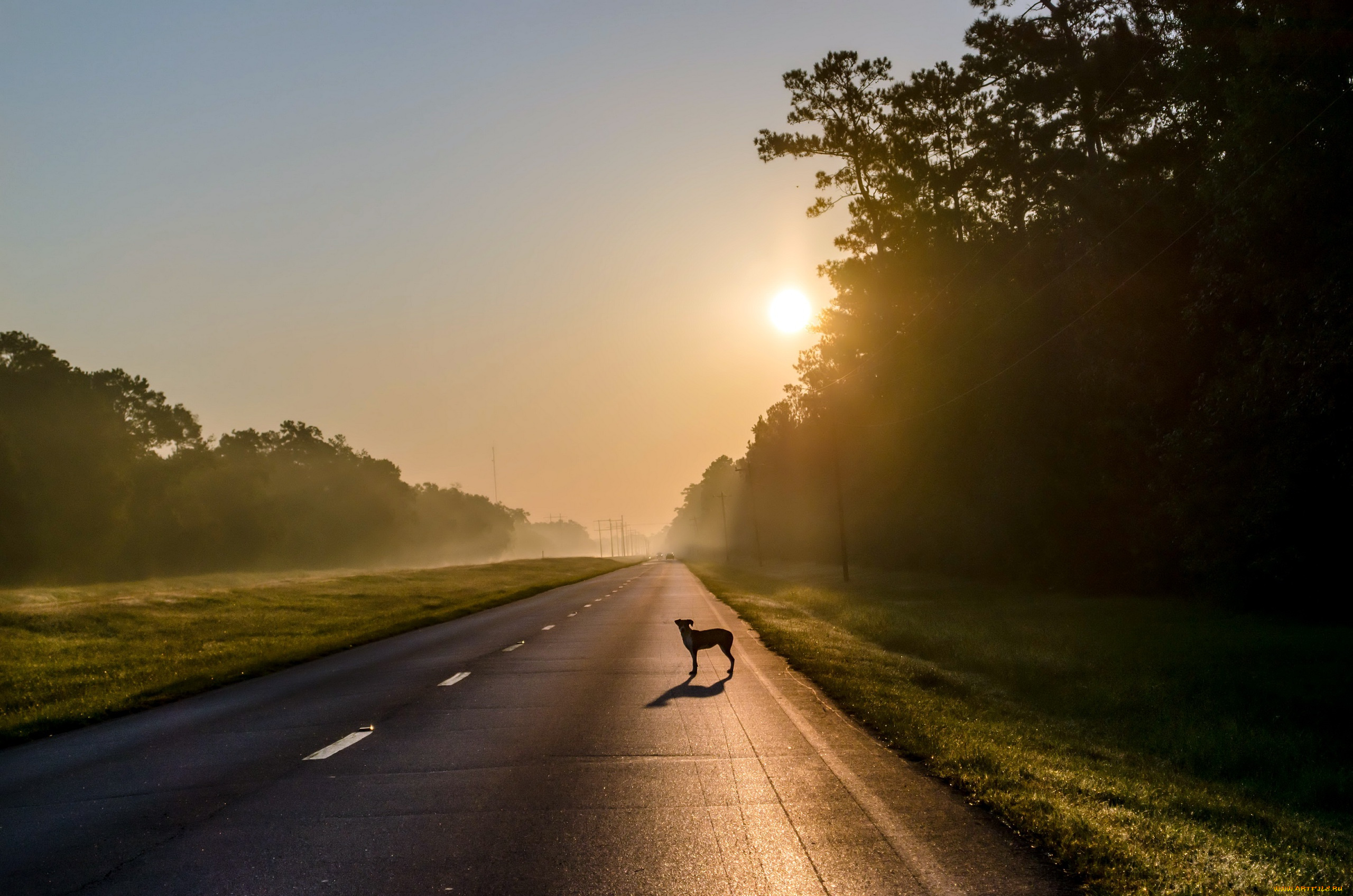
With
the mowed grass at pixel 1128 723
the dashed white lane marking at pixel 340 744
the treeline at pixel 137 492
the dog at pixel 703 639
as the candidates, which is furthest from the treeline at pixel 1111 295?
the treeline at pixel 137 492

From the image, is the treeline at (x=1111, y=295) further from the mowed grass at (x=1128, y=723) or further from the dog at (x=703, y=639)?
the dog at (x=703, y=639)

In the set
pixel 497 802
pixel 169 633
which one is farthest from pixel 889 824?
pixel 169 633

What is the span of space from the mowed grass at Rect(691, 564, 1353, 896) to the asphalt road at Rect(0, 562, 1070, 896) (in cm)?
60

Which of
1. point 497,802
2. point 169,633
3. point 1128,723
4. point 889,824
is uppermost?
point 497,802

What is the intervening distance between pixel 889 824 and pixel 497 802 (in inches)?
112

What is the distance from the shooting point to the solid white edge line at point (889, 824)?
214 inches

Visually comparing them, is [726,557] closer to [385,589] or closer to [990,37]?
[385,589]

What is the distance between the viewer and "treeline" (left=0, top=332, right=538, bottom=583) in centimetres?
7488

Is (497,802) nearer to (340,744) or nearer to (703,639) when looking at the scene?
(340,744)

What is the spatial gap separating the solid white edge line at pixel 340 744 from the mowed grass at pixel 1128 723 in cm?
556

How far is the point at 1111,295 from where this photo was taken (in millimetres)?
33750

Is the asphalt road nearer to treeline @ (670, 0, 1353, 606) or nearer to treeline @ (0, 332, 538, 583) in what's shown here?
treeline @ (670, 0, 1353, 606)

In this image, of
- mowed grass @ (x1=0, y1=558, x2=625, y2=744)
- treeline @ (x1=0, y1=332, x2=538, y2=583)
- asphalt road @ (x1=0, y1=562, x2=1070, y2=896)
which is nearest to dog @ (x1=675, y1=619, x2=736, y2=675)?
asphalt road @ (x1=0, y1=562, x2=1070, y2=896)

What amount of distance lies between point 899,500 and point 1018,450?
26470 mm
